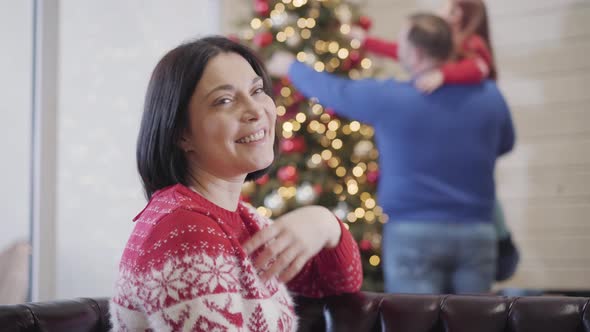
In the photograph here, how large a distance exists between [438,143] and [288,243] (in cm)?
219

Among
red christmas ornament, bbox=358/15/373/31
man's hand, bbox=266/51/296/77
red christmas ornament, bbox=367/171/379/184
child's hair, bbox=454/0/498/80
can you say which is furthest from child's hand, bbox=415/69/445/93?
red christmas ornament, bbox=358/15/373/31

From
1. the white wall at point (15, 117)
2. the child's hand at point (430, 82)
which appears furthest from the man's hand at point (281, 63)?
the white wall at point (15, 117)

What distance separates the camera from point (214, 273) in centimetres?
106

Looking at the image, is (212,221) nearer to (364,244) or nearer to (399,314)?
(399,314)

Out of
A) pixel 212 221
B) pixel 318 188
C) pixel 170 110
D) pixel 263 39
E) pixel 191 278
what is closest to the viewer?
pixel 191 278

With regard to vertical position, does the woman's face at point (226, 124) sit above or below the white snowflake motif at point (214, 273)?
above

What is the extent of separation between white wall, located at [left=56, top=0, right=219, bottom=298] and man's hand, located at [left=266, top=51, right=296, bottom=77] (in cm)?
82

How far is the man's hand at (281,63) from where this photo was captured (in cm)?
375

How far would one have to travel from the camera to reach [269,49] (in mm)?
3980

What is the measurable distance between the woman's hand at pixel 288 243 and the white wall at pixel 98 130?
2552mm

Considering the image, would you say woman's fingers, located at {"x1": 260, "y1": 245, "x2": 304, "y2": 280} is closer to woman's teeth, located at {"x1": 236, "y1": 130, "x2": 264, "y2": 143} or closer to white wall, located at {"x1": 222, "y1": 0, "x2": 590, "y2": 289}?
woman's teeth, located at {"x1": 236, "y1": 130, "x2": 264, "y2": 143}

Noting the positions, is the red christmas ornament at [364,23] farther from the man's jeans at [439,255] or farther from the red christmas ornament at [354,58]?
the man's jeans at [439,255]

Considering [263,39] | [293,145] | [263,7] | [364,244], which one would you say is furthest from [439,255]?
[263,7]

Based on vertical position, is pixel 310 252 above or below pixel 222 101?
below
